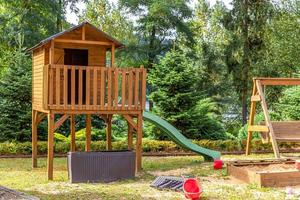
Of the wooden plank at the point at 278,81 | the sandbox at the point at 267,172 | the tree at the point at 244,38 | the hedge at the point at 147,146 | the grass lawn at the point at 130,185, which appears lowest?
the grass lawn at the point at 130,185

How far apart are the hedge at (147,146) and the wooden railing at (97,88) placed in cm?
315

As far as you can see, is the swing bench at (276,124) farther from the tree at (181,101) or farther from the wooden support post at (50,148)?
the wooden support post at (50,148)

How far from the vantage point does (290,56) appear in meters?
19.9

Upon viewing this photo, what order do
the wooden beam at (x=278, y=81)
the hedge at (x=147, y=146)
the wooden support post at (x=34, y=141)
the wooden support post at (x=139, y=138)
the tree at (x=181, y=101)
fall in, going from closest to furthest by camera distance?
1. the wooden support post at (x=139, y=138)
2. the wooden support post at (x=34, y=141)
3. the wooden beam at (x=278, y=81)
4. the hedge at (x=147, y=146)
5. the tree at (x=181, y=101)

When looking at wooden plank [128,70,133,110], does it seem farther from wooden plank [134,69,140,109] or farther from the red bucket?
the red bucket

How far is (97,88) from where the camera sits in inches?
343

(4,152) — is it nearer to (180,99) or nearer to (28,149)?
(28,149)

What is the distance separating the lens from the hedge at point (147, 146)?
11367mm

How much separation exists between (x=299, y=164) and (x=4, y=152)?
760 centimetres

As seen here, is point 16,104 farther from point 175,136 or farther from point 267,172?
point 267,172

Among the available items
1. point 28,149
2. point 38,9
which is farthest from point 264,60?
point 28,149

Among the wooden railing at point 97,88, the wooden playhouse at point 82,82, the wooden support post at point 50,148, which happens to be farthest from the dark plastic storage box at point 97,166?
the wooden railing at point 97,88

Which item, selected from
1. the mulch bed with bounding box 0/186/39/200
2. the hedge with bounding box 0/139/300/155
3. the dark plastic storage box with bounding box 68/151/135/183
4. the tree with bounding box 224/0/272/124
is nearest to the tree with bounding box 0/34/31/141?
the hedge with bounding box 0/139/300/155

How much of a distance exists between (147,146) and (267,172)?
5368mm
